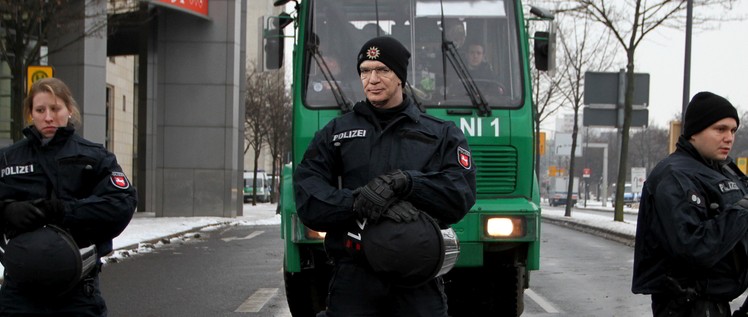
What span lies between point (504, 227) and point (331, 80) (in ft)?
→ 6.04

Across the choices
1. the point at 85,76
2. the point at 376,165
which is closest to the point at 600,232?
the point at 85,76

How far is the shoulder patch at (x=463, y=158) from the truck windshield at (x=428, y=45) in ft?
12.0

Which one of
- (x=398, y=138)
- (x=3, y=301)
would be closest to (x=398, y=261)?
(x=398, y=138)

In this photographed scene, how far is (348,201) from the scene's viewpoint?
3.61 m

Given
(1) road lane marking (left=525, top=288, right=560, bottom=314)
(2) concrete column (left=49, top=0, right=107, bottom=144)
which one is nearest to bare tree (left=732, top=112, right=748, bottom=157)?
(2) concrete column (left=49, top=0, right=107, bottom=144)

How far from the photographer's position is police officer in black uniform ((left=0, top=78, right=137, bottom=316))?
152 inches

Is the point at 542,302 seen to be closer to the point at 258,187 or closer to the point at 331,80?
the point at 331,80

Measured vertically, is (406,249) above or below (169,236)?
above

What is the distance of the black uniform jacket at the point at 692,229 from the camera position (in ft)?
12.0

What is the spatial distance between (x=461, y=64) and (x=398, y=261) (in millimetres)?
4382

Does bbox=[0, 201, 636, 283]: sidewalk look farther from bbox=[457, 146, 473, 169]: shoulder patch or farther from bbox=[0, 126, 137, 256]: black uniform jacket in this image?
bbox=[457, 146, 473, 169]: shoulder patch

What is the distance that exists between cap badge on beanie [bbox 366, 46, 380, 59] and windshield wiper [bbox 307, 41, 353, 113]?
11.4 ft

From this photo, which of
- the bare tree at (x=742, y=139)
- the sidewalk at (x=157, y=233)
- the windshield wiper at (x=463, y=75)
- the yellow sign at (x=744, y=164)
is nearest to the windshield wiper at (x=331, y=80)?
the windshield wiper at (x=463, y=75)

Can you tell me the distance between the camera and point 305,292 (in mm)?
7777
